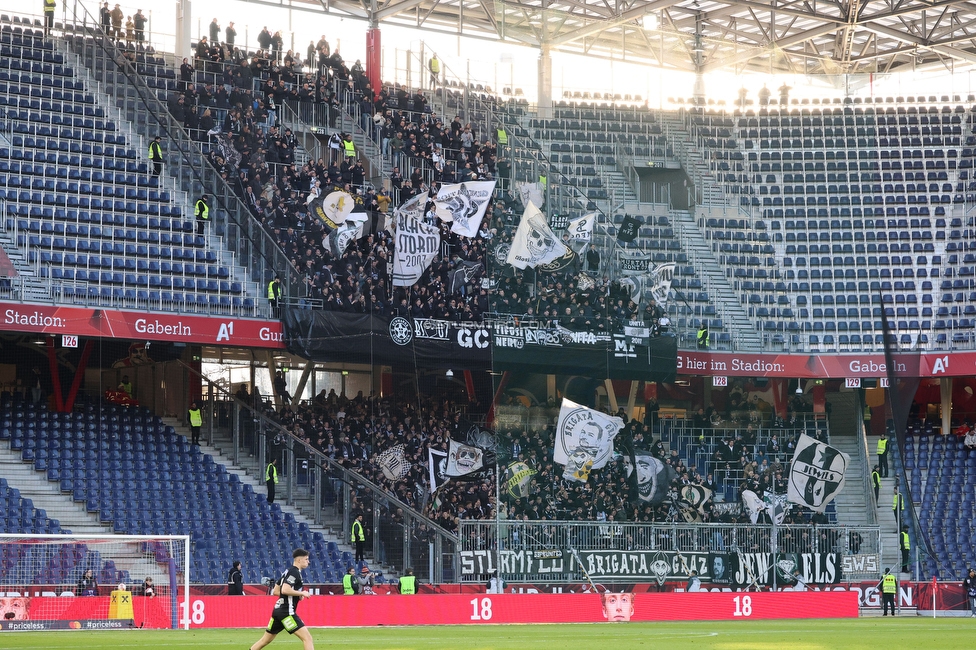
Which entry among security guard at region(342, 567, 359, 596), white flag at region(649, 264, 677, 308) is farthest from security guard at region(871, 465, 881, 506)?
security guard at region(342, 567, 359, 596)

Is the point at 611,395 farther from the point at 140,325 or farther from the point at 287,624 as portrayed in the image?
the point at 287,624

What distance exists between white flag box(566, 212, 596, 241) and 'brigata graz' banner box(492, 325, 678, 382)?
9.85 feet

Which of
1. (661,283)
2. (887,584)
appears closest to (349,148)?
(661,283)

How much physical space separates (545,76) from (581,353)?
17.0 metres

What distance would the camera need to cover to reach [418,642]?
68.0 feet

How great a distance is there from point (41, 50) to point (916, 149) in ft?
95.0

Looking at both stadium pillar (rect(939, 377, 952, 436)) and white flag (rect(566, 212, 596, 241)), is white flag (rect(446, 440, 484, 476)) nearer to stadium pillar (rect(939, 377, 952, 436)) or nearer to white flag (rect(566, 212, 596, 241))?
white flag (rect(566, 212, 596, 241))

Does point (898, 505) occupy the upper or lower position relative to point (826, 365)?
lower

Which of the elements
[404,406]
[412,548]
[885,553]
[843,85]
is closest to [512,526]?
[412,548]

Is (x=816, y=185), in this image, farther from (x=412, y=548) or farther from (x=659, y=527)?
(x=412, y=548)

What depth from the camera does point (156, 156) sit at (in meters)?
36.7

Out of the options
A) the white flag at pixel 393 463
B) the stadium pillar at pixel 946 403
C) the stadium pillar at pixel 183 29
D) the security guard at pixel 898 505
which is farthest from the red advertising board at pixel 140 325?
the stadium pillar at pixel 946 403

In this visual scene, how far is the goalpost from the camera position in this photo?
83.5 ft

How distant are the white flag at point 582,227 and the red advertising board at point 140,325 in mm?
8729
